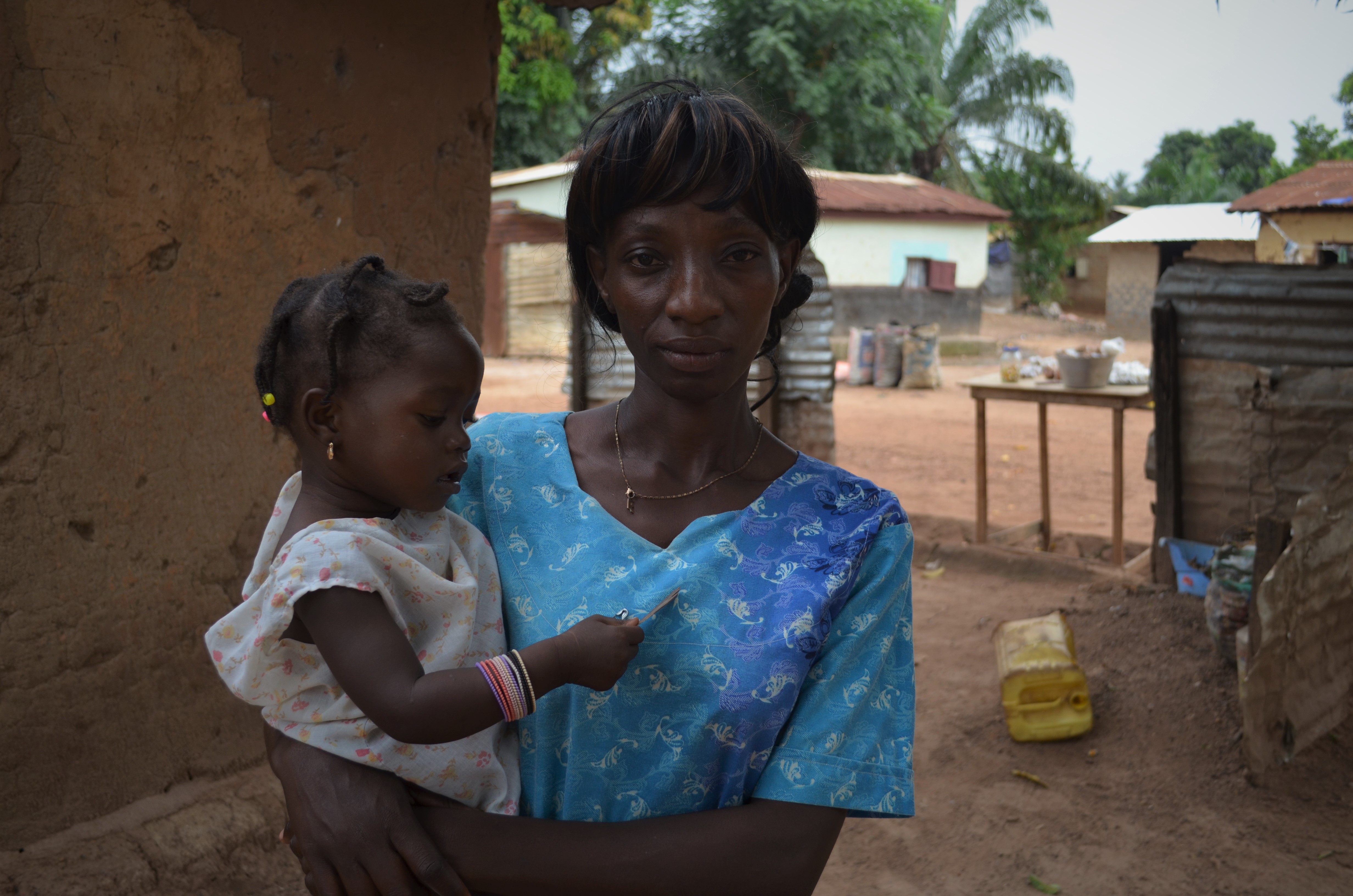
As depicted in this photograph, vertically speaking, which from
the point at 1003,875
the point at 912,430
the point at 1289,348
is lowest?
the point at 1003,875

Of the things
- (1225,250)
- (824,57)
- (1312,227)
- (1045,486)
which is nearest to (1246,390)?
(1045,486)

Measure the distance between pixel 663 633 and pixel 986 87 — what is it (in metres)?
26.2

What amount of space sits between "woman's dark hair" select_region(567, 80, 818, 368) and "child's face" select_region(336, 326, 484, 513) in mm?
291

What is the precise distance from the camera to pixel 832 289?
65.5ft

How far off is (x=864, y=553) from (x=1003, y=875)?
2500mm

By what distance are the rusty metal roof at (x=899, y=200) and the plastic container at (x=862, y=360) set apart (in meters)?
3.51

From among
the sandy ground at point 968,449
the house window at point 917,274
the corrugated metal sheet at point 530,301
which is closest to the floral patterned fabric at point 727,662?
the sandy ground at point 968,449

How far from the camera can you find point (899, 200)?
2111cm

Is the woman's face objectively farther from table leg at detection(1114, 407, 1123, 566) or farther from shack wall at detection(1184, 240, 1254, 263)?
shack wall at detection(1184, 240, 1254, 263)

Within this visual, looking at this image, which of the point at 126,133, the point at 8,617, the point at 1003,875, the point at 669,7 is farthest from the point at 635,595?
the point at 669,7

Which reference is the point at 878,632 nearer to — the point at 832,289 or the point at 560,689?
the point at 560,689

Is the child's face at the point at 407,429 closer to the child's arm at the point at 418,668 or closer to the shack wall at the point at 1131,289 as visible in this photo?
the child's arm at the point at 418,668

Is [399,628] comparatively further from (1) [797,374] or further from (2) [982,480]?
(2) [982,480]

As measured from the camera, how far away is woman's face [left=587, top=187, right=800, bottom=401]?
1.40 meters
